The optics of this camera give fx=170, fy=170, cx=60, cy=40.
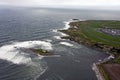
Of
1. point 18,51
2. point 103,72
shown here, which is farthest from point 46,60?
point 103,72

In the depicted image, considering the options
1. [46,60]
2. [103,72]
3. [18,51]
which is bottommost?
[46,60]

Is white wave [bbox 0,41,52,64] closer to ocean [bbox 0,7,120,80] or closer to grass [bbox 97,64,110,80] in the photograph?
ocean [bbox 0,7,120,80]

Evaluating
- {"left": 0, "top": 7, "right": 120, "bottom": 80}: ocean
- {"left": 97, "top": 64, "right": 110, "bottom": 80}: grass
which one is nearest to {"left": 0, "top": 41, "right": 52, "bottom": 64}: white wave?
{"left": 0, "top": 7, "right": 120, "bottom": 80}: ocean

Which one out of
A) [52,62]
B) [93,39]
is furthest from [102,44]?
[52,62]

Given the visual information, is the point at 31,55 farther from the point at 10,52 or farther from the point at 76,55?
the point at 76,55

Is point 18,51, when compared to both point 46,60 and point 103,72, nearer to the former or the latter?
point 46,60

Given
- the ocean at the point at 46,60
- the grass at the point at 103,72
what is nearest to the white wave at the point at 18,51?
the ocean at the point at 46,60

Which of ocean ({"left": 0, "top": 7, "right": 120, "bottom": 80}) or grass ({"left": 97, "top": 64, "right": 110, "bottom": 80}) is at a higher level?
grass ({"left": 97, "top": 64, "right": 110, "bottom": 80})

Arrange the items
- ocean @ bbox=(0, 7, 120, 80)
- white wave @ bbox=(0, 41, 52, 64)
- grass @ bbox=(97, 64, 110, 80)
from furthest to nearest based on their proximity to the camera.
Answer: white wave @ bbox=(0, 41, 52, 64), ocean @ bbox=(0, 7, 120, 80), grass @ bbox=(97, 64, 110, 80)
